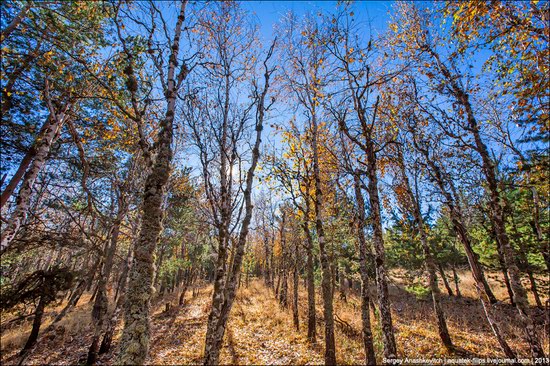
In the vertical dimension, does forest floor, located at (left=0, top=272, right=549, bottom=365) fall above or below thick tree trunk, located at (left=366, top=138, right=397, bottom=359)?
below

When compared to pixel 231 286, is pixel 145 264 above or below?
above

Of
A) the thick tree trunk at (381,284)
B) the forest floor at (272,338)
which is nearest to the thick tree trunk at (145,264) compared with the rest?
the thick tree trunk at (381,284)

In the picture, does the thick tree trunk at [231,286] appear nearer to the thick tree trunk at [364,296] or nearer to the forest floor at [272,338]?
the thick tree trunk at [364,296]

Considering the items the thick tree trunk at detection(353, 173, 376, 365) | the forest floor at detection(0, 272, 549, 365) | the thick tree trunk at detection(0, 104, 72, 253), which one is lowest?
the forest floor at detection(0, 272, 549, 365)

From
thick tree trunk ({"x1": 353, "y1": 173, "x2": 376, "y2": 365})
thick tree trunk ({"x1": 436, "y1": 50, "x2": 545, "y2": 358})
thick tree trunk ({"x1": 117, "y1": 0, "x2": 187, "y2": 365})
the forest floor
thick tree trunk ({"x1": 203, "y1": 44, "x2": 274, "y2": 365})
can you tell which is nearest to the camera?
thick tree trunk ({"x1": 117, "y1": 0, "x2": 187, "y2": 365})

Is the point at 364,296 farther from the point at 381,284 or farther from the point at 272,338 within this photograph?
the point at 272,338

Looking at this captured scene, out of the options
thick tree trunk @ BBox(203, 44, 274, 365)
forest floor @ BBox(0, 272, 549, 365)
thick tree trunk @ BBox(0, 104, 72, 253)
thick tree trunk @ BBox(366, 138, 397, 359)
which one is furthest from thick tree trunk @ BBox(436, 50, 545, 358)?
thick tree trunk @ BBox(0, 104, 72, 253)

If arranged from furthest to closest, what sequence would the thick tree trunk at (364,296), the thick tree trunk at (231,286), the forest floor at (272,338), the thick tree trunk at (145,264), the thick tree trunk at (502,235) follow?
the forest floor at (272,338), the thick tree trunk at (364,296), the thick tree trunk at (502,235), the thick tree trunk at (231,286), the thick tree trunk at (145,264)

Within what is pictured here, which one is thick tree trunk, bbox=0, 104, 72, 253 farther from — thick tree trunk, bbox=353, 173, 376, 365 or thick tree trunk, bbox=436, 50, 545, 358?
thick tree trunk, bbox=436, 50, 545, 358

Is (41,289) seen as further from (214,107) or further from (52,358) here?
(52,358)

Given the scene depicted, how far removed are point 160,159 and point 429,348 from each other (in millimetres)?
11461

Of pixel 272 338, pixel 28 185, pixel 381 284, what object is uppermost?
pixel 28 185

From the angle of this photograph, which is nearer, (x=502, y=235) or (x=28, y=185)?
(x=502, y=235)

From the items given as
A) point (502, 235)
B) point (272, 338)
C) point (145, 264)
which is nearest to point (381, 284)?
point (502, 235)
